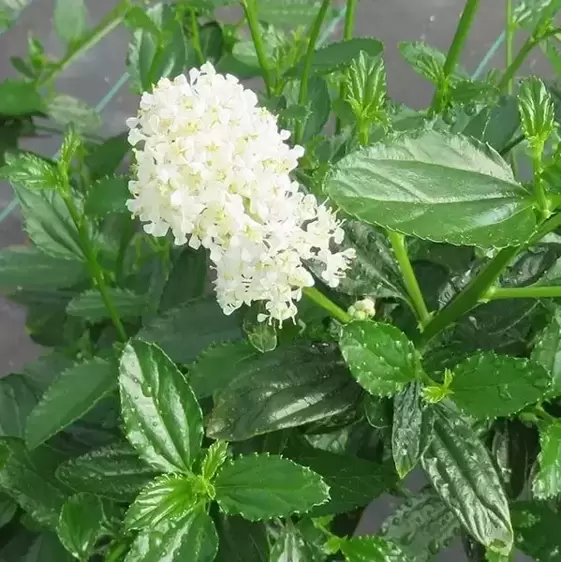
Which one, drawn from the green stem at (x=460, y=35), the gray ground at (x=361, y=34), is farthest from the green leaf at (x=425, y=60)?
the gray ground at (x=361, y=34)

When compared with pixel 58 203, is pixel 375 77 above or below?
above

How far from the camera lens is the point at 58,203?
1.88 ft

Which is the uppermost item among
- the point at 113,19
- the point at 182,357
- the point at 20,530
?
the point at 113,19

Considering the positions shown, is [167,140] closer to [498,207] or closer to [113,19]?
[498,207]

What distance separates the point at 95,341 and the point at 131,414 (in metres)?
0.31

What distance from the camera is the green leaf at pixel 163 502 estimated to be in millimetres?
349

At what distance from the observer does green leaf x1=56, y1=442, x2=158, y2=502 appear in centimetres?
41

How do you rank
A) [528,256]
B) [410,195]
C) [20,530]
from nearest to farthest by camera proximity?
[410,195]
[528,256]
[20,530]

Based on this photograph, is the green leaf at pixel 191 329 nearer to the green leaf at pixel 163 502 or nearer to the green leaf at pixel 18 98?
the green leaf at pixel 163 502

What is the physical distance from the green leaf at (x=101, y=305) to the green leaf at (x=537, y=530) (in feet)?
0.88

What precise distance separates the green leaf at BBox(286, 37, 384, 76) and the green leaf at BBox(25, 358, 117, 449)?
23cm

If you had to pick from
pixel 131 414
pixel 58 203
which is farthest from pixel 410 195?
pixel 58 203

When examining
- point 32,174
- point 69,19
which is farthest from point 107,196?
point 69,19

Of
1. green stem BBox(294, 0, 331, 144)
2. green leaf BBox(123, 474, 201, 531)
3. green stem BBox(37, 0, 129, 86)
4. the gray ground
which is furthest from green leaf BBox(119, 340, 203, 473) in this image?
the gray ground
